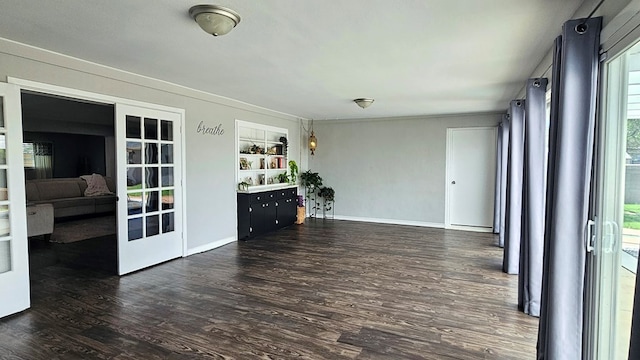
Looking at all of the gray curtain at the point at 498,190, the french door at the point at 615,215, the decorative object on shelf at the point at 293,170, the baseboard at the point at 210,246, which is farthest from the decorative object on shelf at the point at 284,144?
the french door at the point at 615,215

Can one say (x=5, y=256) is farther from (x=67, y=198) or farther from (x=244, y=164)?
(x=67, y=198)

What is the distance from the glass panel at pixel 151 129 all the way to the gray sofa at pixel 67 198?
3.59 meters

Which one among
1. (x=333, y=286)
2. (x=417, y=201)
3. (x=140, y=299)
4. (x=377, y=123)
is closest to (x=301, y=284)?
(x=333, y=286)

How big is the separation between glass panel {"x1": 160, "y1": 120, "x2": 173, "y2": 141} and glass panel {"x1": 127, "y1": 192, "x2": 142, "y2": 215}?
86 centimetres

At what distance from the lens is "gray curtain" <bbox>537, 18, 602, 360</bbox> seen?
1.93 m

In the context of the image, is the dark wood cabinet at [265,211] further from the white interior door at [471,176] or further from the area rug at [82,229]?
the white interior door at [471,176]

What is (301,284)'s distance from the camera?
387cm

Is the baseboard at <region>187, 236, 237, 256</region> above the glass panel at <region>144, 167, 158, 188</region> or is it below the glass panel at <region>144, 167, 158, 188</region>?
below

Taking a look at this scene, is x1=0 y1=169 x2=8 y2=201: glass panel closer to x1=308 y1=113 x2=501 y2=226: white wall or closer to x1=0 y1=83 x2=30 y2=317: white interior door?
x1=0 y1=83 x2=30 y2=317: white interior door

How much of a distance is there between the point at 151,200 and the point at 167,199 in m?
0.24

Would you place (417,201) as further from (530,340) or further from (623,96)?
(623,96)

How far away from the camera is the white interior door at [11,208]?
3.06 m

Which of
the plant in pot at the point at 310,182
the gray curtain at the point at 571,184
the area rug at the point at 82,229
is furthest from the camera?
the plant in pot at the point at 310,182

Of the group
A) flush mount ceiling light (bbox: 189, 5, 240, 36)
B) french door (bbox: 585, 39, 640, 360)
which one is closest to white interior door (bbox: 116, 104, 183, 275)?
flush mount ceiling light (bbox: 189, 5, 240, 36)
